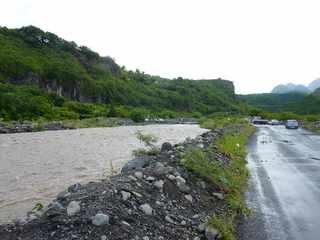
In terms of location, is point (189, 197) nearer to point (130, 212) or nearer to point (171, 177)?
point (171, 177)

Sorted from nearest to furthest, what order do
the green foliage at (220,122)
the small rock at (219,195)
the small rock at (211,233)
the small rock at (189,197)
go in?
1. the small rock at (211,233)
2. the small rock at (189,197)
3. the small rock at (219,195)
4. the green foliage at (220,122)

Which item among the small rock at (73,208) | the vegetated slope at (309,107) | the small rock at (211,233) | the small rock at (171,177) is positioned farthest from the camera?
the vegetated slope at (309,107)

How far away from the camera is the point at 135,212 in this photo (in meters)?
7.34

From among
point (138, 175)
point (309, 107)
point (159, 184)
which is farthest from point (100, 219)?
point (309, 107)

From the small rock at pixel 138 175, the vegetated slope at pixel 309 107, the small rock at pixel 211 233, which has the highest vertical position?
the vegetated slope at pixel 309 107

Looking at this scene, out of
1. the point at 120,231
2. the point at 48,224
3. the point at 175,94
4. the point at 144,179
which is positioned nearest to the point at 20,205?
the point at 144,179

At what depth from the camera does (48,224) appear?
21.5 feet

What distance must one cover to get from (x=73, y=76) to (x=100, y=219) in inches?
4372

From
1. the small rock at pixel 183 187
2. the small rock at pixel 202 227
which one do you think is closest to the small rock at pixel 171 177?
the small rock at pixel 183 187

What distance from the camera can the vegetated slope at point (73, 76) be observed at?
101713 millimetres

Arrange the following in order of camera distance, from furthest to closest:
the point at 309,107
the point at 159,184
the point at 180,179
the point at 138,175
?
1. the point at 309,107
2. the point at 180,179
3. the point at 138,175
4. the point at 159,184

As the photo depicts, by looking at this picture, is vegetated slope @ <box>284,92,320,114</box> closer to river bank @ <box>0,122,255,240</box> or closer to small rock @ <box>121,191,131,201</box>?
river bank @ <box>0,122,255,240</box>

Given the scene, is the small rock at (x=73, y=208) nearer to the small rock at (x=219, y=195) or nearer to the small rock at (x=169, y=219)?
the small rock at (x=169, y=219)

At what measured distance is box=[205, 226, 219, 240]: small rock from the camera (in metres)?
7.26
